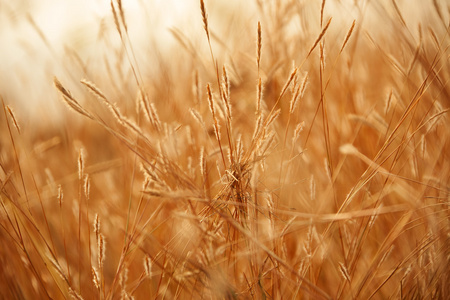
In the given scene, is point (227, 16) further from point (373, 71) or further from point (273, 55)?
point (373, 71)

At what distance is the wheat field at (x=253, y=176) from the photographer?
21.9 inches

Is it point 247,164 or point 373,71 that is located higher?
point 247,164

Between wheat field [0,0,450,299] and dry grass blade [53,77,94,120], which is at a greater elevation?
dry grass blade [53,77,94,120]

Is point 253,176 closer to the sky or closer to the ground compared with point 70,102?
closer to the ground

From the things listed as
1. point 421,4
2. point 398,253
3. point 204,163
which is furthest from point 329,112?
point 204,163

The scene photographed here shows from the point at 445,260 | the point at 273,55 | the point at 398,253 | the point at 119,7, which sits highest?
the point at 119,7

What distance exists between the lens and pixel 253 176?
513mm

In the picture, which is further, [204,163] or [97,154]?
[97,154]

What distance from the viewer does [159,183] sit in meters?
0.53

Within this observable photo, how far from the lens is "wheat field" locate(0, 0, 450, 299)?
0.56m

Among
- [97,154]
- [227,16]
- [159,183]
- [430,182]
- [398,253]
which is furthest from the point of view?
[97,154]

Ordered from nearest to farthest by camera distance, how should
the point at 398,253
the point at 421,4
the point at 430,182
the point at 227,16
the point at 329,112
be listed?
the point at 430,182 → the point at 398,253 → the point at 421,4 → the point at 329,112 → the point at 227,16

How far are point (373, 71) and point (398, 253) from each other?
122 cm

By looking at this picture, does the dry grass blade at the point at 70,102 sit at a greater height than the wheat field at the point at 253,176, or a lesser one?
greater
